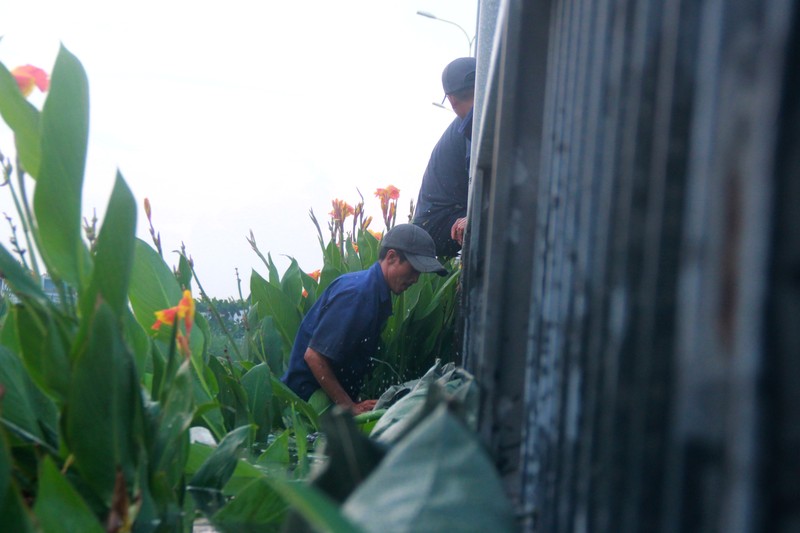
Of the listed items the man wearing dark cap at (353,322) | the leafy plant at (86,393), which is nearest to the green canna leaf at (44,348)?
the leafy plant at (86,393)

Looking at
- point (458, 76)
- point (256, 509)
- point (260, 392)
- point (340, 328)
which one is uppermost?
point (458, 76)

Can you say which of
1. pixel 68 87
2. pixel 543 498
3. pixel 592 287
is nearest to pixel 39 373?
pixel 68 87

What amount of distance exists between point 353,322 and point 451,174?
1058mm

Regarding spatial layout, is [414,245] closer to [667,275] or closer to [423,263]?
[423,263]

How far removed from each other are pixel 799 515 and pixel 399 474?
0.37 meters

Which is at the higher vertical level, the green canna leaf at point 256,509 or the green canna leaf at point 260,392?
the green canna leaf at point 256,509

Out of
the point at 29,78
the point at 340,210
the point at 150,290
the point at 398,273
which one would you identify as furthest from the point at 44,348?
the point at 340,210

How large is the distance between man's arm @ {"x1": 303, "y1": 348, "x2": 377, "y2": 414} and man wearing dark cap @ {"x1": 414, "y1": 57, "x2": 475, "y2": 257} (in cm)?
91

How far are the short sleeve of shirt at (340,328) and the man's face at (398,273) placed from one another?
237mm

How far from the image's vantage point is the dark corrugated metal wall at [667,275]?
368mm

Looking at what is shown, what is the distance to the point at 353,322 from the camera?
147 inches

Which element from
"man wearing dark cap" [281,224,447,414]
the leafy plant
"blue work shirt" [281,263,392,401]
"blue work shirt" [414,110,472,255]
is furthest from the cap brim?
the leafy plant

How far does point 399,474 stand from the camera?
0.69 metres

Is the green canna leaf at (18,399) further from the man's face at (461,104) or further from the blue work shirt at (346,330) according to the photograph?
the man's face at (461,104)
